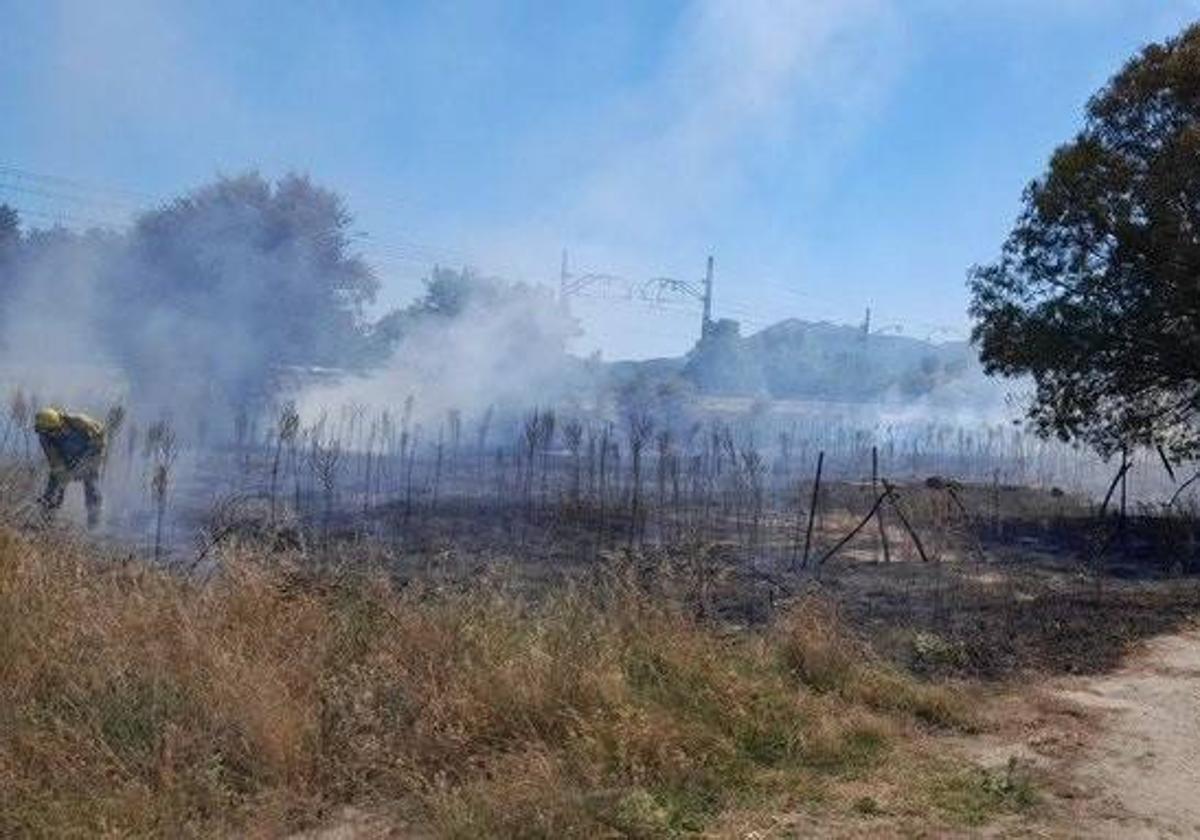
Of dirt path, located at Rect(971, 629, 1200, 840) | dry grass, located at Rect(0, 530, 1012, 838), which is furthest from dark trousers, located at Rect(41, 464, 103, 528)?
dirt path, located at Rect(971, 629, 1200, 840)

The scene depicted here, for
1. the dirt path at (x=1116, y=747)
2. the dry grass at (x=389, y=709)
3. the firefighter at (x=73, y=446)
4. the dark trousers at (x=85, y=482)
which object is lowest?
the dirt path at (x=1116, y=747)

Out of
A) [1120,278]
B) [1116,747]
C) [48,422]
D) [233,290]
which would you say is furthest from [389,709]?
[233,290]

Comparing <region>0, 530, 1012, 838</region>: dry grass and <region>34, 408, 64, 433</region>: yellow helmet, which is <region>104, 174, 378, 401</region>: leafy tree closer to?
<region>34, 408, 64, 433</region>: yellow helmet

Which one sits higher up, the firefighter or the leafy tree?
the leafy tree

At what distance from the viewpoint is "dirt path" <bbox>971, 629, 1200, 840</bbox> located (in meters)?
4.73

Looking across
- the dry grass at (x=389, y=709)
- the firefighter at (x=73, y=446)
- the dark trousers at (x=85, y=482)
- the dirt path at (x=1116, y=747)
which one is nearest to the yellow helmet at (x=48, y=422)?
the firefighter at (x=73, y=446)

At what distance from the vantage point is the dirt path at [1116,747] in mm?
4734

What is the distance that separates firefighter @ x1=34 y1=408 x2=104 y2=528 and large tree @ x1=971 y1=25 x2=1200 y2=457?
38.8 feet

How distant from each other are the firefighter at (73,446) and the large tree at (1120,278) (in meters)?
11.8

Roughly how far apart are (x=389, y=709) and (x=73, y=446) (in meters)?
8.79

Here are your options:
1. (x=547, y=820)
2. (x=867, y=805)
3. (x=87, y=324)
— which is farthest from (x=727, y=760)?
(x=87, y=324)

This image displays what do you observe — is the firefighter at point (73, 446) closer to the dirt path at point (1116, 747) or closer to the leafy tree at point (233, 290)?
the dirt path at point (1116, 747)

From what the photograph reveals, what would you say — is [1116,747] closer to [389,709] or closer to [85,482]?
[389,709]

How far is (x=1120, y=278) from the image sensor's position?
46.0 ft
